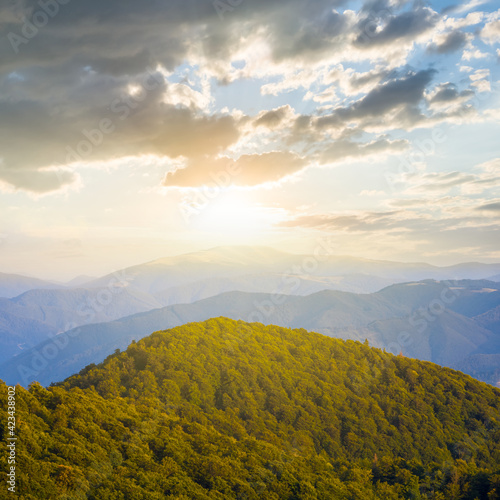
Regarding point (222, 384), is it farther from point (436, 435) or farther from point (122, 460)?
point (436, 435)

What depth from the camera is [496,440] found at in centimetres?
7575

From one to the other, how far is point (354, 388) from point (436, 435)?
18751mm

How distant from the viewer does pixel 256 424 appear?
64.5m

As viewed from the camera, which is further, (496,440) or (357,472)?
(496,440)

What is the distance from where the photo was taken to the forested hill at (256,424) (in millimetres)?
34312

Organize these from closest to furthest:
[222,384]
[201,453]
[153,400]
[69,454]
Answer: [69,454] → [201,453] → [153,400] → [222,384]

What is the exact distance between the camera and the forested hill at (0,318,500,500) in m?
34.3

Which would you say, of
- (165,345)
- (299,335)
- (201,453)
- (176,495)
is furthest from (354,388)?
(176,495)
